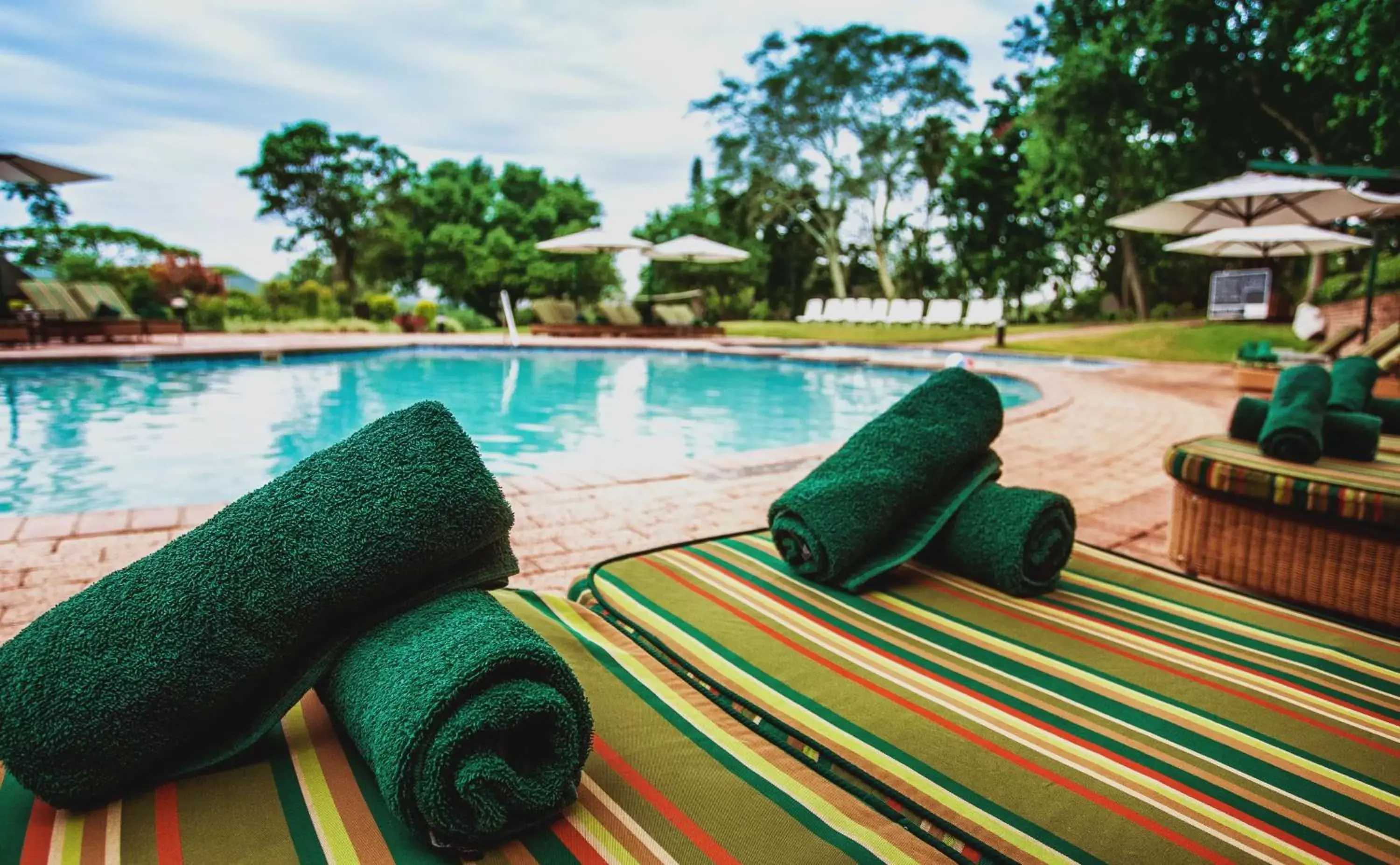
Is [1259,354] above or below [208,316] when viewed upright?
below

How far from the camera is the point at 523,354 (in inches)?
587

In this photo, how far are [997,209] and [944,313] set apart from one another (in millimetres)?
4629

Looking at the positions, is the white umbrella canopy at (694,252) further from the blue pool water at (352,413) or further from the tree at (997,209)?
the tree at (997,209)

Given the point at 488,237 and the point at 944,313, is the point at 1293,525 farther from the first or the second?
the point at 488,237

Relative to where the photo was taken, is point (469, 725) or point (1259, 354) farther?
point (1259, 354)

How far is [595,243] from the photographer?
17531 millimetres

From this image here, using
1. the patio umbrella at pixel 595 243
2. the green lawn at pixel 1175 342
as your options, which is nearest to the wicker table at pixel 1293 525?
the green lawn at pixel 1175 342

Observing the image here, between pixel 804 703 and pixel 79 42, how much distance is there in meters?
28.3

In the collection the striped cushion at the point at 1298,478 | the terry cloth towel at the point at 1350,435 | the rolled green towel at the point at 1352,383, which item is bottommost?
the striped cushion at the point at 1298,478

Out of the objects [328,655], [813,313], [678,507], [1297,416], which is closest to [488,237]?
[813,313]

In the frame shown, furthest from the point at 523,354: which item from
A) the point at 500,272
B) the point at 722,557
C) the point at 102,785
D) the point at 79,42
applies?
the point at 79,42

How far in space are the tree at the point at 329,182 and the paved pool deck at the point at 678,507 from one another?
959 inches

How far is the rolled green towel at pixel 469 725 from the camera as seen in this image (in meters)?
0.89

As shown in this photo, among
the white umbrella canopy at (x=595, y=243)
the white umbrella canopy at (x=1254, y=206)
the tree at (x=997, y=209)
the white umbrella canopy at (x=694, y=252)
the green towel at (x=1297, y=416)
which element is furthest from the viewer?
the tree at (x=997, y=209)
